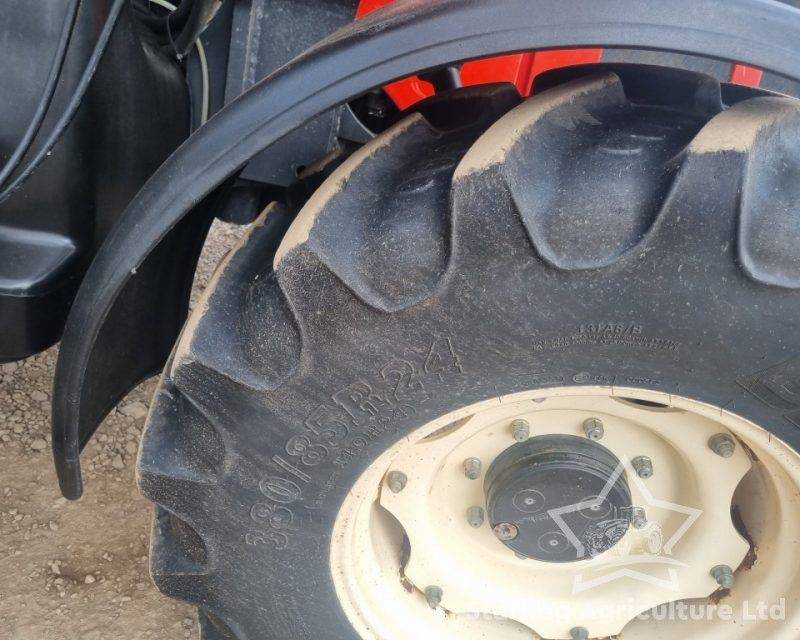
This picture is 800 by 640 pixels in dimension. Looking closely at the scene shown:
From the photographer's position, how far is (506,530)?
3.76 feet

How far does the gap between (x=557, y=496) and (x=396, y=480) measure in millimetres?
235

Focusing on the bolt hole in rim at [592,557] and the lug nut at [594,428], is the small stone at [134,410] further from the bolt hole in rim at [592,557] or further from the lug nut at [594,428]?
the lug nut at [594,428]

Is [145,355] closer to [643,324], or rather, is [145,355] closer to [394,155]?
[394,155]

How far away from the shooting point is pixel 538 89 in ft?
3.36

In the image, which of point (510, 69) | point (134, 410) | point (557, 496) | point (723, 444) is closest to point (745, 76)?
point (510, 69)

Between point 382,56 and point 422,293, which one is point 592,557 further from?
point 382,56

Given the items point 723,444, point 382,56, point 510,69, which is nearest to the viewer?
point 382,56

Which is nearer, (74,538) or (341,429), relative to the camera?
(341,429)

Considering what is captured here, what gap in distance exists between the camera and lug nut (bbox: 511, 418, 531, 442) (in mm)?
1116

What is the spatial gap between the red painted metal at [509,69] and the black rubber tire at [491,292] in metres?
0.31

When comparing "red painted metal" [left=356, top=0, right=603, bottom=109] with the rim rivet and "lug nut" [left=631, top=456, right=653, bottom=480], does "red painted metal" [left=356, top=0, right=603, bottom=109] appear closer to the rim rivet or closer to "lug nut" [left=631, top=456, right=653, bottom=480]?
"lug nut" [left=631, top=456, right=653, bottom=480]

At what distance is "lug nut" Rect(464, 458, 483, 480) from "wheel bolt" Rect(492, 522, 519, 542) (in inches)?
3.2

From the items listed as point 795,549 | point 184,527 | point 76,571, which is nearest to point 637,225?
point 795,549

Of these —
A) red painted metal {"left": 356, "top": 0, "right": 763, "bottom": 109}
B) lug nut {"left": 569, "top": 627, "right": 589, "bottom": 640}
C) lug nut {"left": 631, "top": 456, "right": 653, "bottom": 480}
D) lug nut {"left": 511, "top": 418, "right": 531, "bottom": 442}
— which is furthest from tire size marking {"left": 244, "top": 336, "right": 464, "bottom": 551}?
red painted metal {"left": 356, "top": 0, "right": 763, "bottom": 109}
